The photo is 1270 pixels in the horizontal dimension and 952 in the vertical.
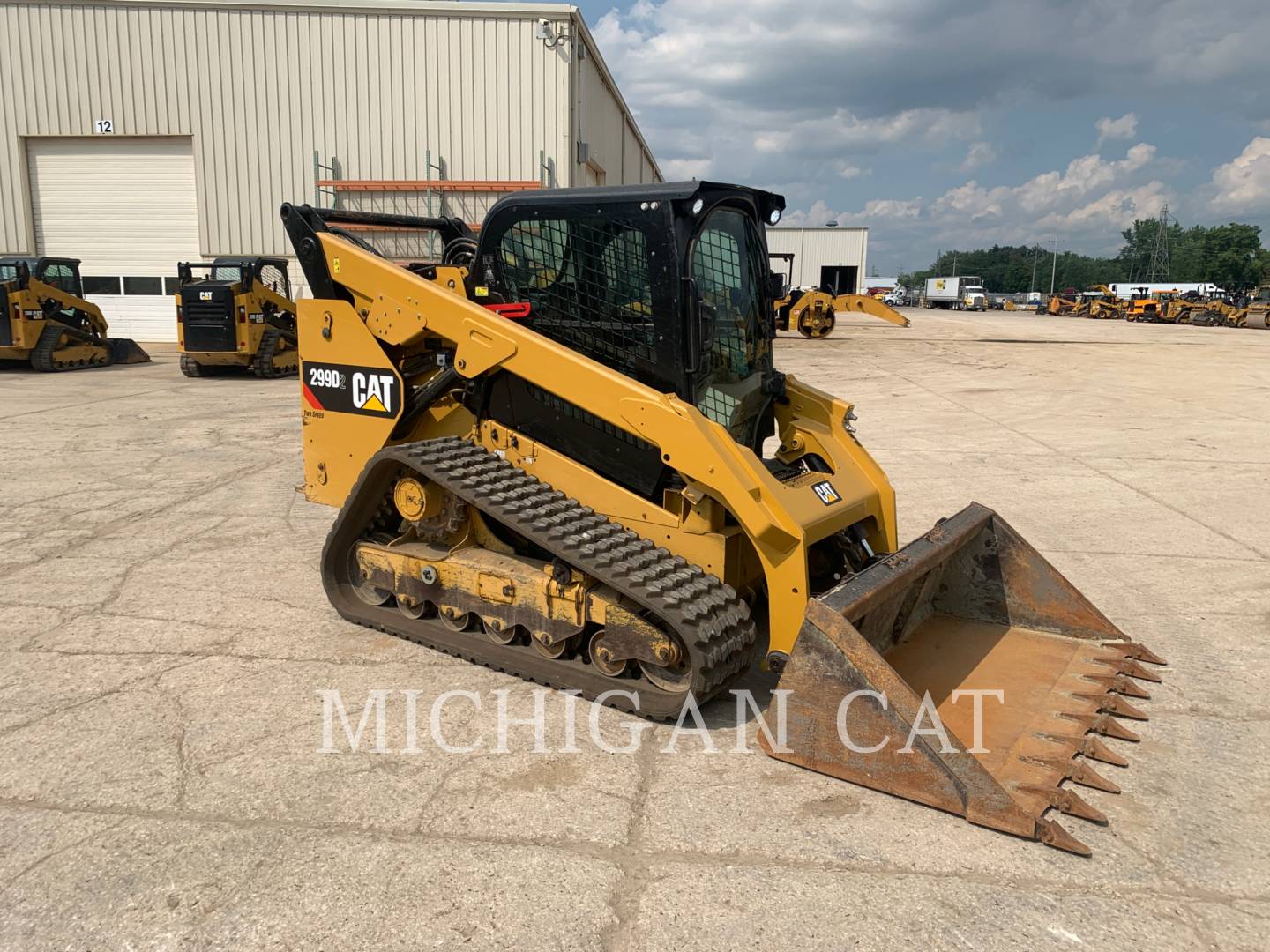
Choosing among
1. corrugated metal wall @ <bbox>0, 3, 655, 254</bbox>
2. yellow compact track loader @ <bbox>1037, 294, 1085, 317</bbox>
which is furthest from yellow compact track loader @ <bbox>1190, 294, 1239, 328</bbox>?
corrugated metal wall @ <bbox>0, 3, 655, 254</bbox>

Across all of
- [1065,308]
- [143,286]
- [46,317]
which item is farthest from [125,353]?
[1065,308]

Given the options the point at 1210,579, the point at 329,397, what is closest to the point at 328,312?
the point at 329,397

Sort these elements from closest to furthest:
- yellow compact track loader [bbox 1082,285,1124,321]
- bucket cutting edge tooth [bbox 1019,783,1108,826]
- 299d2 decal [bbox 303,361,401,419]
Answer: bucket cutting edge tooth [bbox 1019,783,1108,826] < 299d2 decal [bbox 303,361,401,419] < yellow compact track loader [bbox 1082,285,1124,321]

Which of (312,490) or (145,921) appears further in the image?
(312,490)

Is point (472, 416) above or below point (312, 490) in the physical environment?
above

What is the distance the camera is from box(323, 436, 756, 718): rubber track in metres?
3.52

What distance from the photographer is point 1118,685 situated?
3941mm

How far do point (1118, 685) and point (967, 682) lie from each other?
0.66 metres

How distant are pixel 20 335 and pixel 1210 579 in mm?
18118

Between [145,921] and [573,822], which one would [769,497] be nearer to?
[573,822]

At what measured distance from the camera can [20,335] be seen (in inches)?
642

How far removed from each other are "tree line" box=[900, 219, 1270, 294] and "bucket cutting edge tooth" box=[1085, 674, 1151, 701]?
307ft

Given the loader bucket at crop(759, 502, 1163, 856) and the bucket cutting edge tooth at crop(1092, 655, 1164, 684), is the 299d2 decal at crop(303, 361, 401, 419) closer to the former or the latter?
the loader bucket at crop(759, 502, 1163, 856)

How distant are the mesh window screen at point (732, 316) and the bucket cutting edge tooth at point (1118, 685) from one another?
6.20ft
